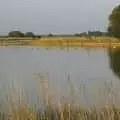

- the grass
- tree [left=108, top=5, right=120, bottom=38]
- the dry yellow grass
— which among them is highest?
tree [left=108, top=5, right=120, bottom=38]

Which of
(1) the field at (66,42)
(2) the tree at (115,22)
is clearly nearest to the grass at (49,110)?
(1) the field at (66,42)

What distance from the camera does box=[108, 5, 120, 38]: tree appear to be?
1768cm

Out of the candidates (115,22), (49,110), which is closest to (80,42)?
(115,22)

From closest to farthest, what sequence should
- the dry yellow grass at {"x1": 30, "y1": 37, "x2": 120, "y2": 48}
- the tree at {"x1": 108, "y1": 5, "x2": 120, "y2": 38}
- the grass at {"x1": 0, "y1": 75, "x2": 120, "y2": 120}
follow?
the grass at {"x1": 0, "y1": 75, "x2": 120, "y2": 120}, the dry yellow grass at {"x1": 30, "y1": 37, "x2": 120, "y2": 48}, the tree at {"x1": 108, "y1": 5, "x2": 120, "y2": 38}

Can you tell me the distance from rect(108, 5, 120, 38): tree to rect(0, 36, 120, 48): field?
0.99ft

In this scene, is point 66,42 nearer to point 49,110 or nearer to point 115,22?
point 115,22

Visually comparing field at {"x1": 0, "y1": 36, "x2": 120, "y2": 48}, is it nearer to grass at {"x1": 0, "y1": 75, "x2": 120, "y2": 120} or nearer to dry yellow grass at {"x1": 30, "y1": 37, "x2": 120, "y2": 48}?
dry yellow grass at {"x1": 30, "y1": 37, "x2": 120, "y2": 48}

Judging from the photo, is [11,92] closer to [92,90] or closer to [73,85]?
[73,85]

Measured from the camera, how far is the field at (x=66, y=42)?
Result: 16.9 metres

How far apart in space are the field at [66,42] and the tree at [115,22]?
0.30 metres

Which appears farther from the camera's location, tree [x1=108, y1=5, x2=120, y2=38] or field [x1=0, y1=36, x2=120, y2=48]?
tree [x1=108, y1=5, x2=120, y2=38]

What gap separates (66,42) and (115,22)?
2393 mm

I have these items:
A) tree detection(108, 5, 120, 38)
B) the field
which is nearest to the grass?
the field

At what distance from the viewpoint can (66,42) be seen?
57.5 feet
